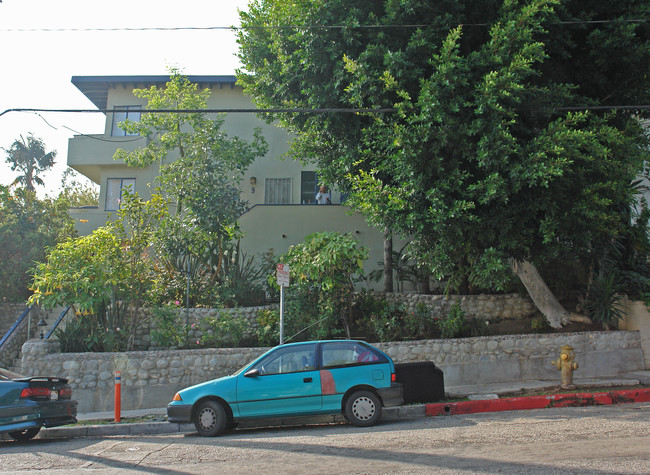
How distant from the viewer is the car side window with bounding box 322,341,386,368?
8828 millimetres

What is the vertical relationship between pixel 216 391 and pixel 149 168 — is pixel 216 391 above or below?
below

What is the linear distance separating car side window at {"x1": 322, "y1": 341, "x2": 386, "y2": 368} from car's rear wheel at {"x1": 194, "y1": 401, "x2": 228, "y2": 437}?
185 centimetres

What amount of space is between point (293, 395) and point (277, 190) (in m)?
12.7

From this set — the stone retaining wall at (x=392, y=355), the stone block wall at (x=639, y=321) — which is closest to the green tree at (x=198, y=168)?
the stone retaining wall at (x=392, y=355)

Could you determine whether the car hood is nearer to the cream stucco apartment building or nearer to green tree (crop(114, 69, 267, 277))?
green tree (crop(114, 69, 267, 277))

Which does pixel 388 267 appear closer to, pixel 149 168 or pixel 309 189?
pixel 309 189

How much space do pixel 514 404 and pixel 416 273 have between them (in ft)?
23.0

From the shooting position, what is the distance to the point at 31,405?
873 cm

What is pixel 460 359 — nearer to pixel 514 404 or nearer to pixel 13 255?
pixel 514 404

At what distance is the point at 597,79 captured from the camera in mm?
11914

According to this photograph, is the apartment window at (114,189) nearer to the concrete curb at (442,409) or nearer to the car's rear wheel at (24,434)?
the concrete curb at (442,409)

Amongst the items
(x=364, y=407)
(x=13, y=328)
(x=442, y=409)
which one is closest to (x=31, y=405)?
(x=364, y=407)

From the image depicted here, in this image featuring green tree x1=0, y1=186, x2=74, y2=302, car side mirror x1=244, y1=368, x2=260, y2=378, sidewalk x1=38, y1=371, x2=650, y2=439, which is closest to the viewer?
car side mirror x1=244, y1=368, x2=260, y2=378

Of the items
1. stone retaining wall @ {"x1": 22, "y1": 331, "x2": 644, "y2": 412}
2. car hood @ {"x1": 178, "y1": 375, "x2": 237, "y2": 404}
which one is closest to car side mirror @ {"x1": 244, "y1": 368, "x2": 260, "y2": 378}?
car hood @ {"x1": 178, "y1": 375, "x2": 237, "y2": 404}
